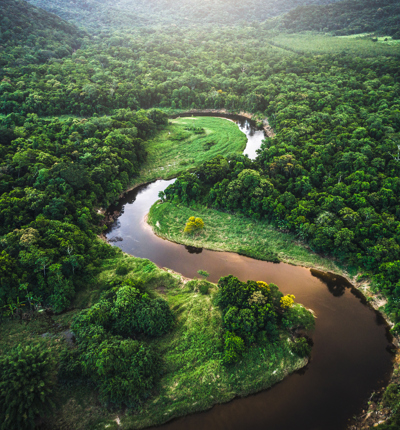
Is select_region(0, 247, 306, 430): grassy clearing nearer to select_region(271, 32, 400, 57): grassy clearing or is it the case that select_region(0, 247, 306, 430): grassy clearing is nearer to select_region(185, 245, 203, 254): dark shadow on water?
select_region(185, 245, 203, 254): dark shadow on water

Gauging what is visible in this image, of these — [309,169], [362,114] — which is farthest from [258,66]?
[309,169]

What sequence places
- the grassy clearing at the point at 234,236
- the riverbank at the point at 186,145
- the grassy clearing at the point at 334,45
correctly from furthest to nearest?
the grassy clearing at the point at 334,45 < the riverbank at the point at 186,145 < the grassy clearing at the point at 234,236

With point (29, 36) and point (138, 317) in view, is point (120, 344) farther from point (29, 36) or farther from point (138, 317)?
point (29, 36)

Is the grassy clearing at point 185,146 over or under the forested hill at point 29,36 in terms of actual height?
under

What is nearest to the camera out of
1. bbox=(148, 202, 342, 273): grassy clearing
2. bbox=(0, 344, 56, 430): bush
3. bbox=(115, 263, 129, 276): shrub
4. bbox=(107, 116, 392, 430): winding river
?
bbox=(0, 344, 56, 430): bush

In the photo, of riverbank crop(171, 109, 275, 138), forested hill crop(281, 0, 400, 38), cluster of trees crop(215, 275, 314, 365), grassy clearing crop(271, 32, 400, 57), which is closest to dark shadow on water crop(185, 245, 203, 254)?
cluster of trees crop(215, 275, 314, 365)

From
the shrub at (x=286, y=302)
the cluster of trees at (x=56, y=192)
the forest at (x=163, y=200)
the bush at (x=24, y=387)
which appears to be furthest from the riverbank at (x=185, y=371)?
the cluster of trees at (x=56, y=192)

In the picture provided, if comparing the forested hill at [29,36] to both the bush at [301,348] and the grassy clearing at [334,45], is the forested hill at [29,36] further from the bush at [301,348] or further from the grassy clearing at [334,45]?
the bush at [301,348]
